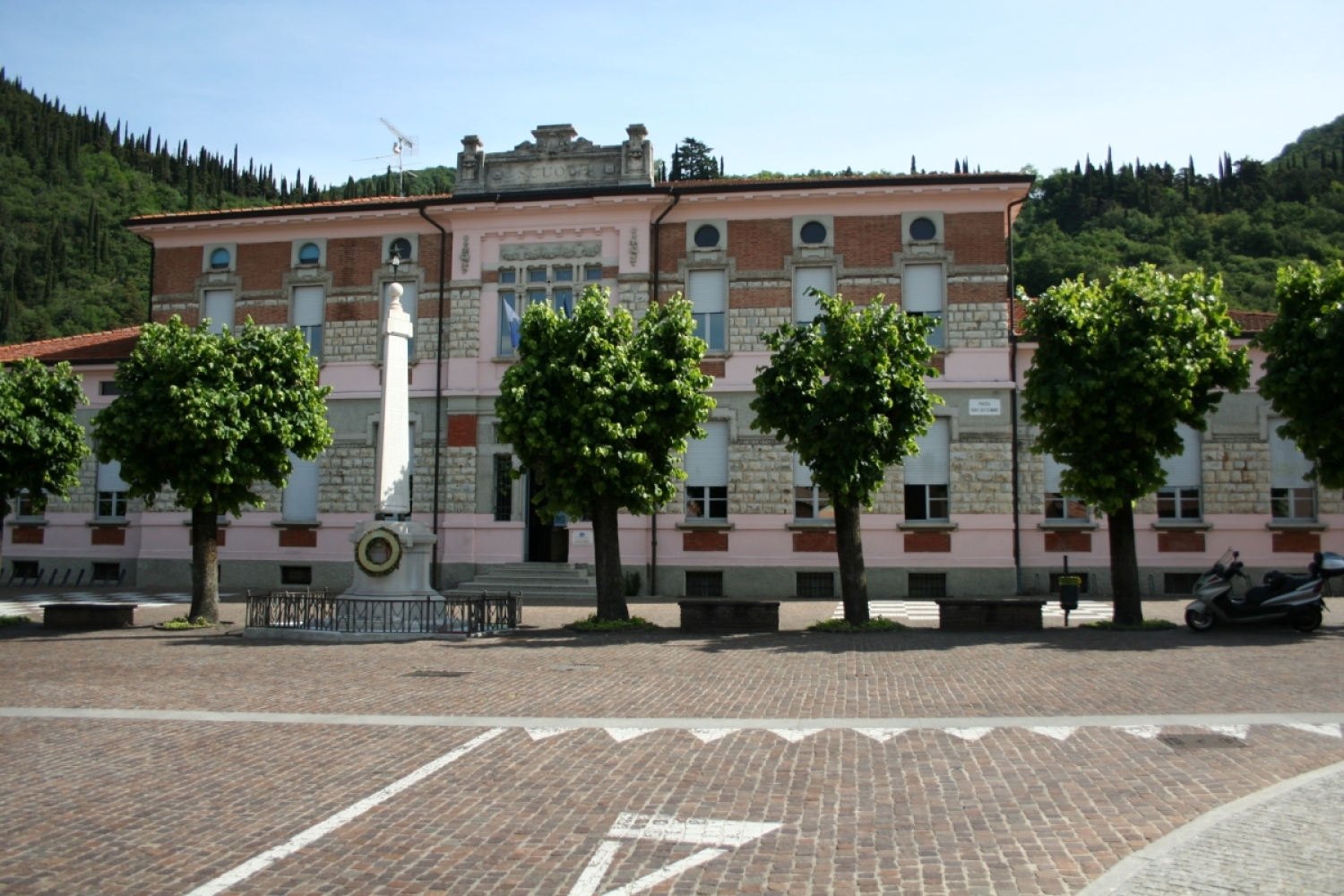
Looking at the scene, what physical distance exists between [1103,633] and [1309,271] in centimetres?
792

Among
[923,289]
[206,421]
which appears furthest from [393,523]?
[923,289]

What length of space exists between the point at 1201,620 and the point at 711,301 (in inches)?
551

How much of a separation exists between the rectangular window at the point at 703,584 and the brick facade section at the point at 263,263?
14.2 metres

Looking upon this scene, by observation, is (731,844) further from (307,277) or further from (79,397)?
(307,277)

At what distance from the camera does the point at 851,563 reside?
736 inches

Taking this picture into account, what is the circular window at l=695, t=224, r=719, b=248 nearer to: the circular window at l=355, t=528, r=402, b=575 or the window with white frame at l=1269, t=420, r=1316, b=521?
the circular window at l=355, t=528, r=402, b=575

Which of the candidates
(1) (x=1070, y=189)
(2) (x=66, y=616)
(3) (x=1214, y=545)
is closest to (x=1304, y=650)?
(3) (x=1214, y=545)

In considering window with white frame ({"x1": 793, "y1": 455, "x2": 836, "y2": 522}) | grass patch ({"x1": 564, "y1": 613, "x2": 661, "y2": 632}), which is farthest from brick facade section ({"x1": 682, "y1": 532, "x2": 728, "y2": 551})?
grass patch ({"x1": 564, "y1": 613, "x2": 661, "y2": 632})

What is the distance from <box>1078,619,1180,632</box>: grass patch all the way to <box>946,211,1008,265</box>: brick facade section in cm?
1054

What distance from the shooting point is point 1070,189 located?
89.4m

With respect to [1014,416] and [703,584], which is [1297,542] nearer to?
[1014,416]

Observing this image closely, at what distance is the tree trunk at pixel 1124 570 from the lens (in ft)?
59.3

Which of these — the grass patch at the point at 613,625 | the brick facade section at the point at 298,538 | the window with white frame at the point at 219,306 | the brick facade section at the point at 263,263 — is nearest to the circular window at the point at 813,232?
the grass patch at the point at 613,625

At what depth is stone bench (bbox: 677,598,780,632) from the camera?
18422mm
